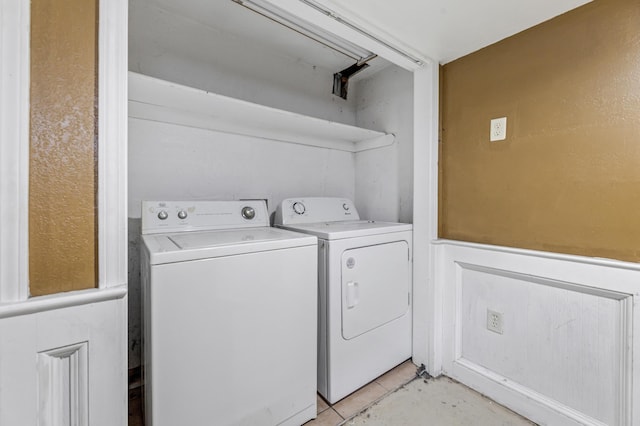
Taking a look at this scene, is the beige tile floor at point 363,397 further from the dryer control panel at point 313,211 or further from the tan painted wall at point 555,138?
the dryer control panel at point 313,211

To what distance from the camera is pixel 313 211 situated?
1941 mm

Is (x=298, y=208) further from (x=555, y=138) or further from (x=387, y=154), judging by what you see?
(x=555, y=138)

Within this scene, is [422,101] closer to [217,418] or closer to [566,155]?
[566,155]

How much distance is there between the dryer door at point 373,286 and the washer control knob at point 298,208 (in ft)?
1.77

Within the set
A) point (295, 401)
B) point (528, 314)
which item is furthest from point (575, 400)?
point (295, 401)

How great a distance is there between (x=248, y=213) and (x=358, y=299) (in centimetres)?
84

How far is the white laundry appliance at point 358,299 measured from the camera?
143 centimetres

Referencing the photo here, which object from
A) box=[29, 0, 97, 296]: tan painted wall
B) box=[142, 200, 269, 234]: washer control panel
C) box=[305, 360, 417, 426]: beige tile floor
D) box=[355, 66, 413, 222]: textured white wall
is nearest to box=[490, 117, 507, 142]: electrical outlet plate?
box=[355, 66, 413, 222]: textured white wall

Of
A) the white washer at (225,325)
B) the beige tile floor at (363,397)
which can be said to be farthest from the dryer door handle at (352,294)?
the beige tile floor at (363,397)

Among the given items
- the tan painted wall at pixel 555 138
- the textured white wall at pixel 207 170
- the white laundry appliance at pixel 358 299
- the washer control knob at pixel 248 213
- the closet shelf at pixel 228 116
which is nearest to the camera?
the tan painted wall at pixel 555 138

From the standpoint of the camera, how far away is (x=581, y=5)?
1.19 meters

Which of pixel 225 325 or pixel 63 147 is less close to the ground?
pixel 63 147

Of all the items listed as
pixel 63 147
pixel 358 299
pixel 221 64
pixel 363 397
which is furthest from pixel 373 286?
pixel 221 64

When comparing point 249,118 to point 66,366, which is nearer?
point 66,366
